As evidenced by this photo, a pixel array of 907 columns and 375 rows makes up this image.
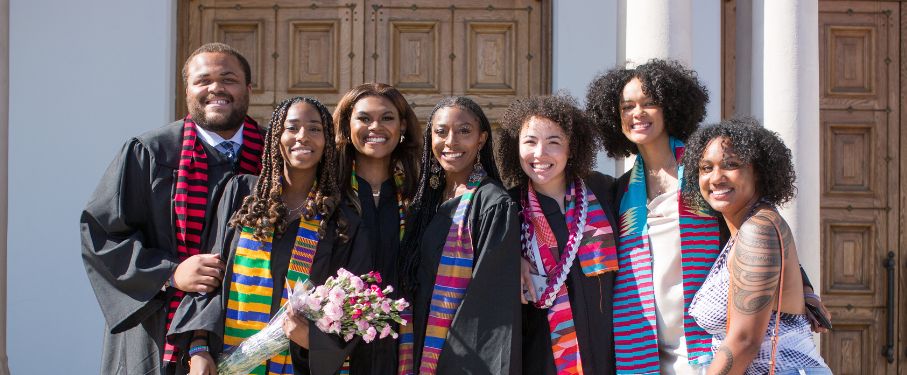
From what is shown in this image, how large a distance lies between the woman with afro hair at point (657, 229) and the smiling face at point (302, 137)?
1275mm

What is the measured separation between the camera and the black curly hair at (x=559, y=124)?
4.12 metres

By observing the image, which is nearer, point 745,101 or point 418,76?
point 745,101

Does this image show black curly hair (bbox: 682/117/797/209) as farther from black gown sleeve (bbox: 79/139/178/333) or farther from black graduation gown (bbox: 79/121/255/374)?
black gown sleeve (bbox: 79/139/178/333)

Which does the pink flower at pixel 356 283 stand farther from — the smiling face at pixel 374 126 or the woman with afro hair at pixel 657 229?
the woman with afro hair at pixel 657 229

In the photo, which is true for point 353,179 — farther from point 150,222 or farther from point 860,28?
point 860,28

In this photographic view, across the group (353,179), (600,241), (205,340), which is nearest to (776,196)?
(600,241)

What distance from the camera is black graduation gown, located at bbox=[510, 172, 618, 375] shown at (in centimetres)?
398

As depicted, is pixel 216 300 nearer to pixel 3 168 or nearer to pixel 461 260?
pixel 461 260

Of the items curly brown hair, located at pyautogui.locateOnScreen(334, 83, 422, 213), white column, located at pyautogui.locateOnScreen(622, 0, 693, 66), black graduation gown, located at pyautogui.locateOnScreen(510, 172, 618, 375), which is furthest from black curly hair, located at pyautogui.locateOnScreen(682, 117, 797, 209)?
white column, located at pyautogui.locateOnScreen(622, 0, 693, 66)

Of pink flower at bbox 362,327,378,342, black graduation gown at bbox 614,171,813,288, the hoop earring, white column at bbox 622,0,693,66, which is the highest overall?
white column at bbox 622,0,693,66

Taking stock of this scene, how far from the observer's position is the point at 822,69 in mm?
7285

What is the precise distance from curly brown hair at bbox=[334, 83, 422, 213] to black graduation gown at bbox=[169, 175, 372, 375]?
0.91 ft

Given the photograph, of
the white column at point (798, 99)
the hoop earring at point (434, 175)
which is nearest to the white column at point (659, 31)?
the white column at point (798, 99)

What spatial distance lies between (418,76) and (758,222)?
13.4ft
